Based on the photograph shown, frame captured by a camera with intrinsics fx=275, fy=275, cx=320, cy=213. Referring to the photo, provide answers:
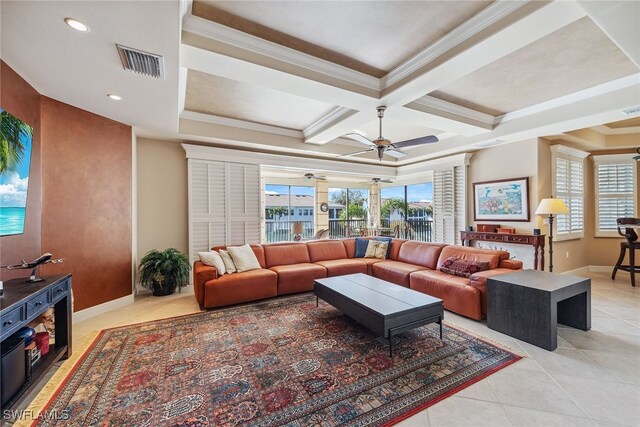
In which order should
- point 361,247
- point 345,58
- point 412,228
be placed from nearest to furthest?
point 345,58
point 361,247
point 412,228

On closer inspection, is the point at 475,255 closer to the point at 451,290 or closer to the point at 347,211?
the point at 451,290

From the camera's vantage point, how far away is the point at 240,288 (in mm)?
3875

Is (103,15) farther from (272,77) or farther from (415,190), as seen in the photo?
(415,190)

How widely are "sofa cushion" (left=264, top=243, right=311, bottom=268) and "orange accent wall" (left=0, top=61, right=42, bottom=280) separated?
284cm

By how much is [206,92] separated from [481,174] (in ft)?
17.7

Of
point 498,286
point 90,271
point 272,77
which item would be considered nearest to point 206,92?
point 272,77

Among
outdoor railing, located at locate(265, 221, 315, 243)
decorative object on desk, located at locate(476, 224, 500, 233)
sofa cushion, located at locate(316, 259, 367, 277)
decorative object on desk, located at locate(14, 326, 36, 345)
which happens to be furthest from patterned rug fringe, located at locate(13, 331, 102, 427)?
outdoor railing, located at locate(265, 221, 315, 243)

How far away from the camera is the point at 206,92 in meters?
3.72

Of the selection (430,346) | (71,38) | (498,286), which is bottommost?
(430,346)

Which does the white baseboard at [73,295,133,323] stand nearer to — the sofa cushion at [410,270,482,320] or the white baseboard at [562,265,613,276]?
the sofa cushion at [410,270,482,320]

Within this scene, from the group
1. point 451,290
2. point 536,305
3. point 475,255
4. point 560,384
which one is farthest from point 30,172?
point 475,255

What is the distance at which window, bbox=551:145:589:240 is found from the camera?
5.16 metres

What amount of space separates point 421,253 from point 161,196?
4.69 meters

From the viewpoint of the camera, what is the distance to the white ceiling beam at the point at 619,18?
5.93 feet
